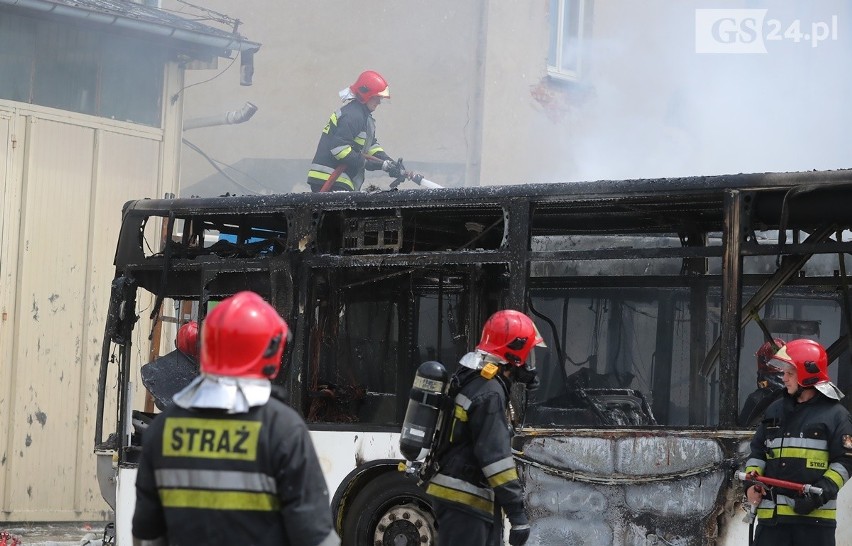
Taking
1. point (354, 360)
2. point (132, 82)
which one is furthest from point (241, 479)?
point (132, 82)

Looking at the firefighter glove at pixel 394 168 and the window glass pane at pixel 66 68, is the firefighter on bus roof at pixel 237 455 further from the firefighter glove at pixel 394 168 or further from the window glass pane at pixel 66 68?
the window glass pane at pixel 66 68

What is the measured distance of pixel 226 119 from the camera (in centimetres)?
1502

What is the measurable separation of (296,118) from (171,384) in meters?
7.55

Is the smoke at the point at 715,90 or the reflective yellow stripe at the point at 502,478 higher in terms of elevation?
the smoke at the point at 715,90

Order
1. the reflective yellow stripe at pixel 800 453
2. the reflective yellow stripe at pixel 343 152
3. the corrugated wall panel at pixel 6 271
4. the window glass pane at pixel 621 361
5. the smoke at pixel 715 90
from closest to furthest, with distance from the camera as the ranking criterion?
the reflective yellow stripe at pixel 800 453 < the window glass pane at pixel 621 361 < the reflective yellow stripe at pixel 343 152 < the corrugated wall panel at pixel 6 271 < the smoke at pixel 715 90

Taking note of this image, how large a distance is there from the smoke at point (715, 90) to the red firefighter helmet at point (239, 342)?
13.4m

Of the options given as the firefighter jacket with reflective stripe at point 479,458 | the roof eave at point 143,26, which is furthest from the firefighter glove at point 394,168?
the firefighter jacket with reflective stripe at point 479,458

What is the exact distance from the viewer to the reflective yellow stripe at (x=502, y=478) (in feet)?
18.2

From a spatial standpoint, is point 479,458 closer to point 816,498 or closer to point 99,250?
point 816,498

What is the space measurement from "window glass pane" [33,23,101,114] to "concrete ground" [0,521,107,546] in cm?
425

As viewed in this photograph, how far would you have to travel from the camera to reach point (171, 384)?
932cm

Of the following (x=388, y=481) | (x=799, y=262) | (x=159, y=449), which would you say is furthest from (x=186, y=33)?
(x=159, y=449)

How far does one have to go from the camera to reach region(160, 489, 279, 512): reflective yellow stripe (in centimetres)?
365

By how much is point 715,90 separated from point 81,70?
28.6 ft
